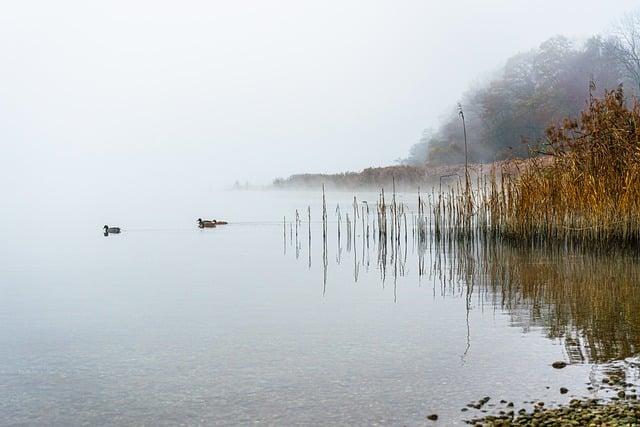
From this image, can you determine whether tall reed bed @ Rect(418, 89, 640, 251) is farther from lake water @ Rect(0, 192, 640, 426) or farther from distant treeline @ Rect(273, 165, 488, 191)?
distant treeline @ Rect(273, 165, 488, 191)

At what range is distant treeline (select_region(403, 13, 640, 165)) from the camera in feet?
222

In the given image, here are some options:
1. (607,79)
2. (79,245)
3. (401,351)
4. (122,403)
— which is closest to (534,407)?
(401,351)

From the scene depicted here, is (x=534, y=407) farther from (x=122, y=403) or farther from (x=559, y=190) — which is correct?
(x=559, y=190)

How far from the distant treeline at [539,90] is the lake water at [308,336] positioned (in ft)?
178

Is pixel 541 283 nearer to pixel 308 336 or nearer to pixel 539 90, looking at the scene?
pixel 308 336

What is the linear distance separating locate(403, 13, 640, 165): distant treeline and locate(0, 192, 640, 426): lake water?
178ft

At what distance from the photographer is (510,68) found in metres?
Result: 76.7

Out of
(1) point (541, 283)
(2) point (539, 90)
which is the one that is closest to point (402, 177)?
(2) point (539, 90)

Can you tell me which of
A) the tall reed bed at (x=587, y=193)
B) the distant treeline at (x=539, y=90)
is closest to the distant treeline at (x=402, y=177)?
the distant treeline at (x=539, y=90)

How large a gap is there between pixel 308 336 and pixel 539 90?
2648 inches

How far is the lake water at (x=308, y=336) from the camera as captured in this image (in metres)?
5.81

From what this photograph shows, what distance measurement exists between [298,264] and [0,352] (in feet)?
30.4

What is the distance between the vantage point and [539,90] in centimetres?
7088

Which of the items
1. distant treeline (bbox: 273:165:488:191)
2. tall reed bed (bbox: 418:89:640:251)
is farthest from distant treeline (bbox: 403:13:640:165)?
tall reed bed (bbox: 418:89:640:251)
